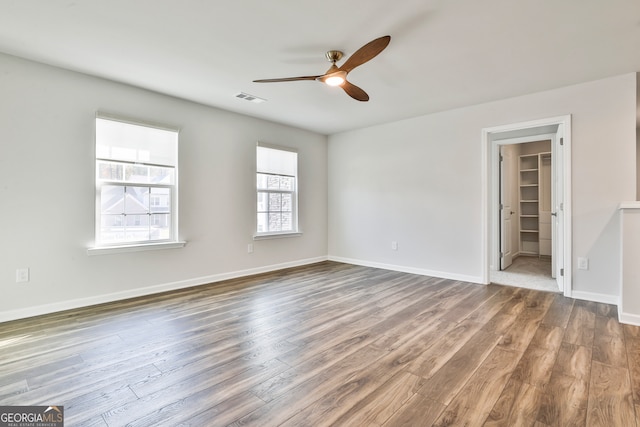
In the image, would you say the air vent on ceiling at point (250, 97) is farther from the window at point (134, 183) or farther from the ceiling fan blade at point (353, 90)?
the ceiling fan blade at point (353, 90)

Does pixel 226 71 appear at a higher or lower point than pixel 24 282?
higher

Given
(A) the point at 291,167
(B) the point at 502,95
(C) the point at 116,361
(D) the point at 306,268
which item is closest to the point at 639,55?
(B) the point at 502,95

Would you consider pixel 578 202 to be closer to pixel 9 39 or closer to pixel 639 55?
pixel 639 55

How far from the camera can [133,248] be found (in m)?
3.51

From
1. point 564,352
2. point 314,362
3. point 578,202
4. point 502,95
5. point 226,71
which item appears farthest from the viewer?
point 502,95

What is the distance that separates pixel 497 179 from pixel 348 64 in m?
3.56

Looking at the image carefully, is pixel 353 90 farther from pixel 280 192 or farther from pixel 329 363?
pixel 280 192

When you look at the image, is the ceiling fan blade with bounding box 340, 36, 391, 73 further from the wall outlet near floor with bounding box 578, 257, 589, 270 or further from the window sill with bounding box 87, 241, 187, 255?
the wall outlet near floor with bounding box 578, 257, 589, 270

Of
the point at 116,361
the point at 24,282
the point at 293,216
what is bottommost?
the point at 116,361

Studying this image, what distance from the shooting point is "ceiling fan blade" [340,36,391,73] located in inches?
82.7

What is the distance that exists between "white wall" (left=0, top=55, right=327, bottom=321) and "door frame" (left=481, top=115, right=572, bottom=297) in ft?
11.3

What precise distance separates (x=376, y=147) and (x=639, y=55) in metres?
3.19

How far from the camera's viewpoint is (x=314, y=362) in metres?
2.08

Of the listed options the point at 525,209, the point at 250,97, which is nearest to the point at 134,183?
the point at 250,97
